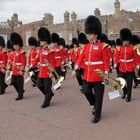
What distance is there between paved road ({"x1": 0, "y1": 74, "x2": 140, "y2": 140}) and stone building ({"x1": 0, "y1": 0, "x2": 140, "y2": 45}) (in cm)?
2362

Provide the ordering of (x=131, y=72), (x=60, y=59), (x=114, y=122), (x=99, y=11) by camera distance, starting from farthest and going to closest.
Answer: (x=99, y=11), (x=60, y=59), (x=131, y=72), (x=114, y=122)

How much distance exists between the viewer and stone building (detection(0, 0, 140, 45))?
112ft

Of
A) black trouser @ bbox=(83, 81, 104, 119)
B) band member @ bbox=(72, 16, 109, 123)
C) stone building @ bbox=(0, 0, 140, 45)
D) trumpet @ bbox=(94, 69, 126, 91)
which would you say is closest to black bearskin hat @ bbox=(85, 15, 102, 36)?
band member @ bbox=(72, 16, 109, 123)

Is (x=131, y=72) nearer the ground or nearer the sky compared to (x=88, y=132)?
nearer the sky

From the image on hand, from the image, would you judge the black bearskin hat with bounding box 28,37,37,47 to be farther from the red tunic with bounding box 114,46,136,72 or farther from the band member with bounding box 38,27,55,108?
the red tunic with bounding box 114,46,136,72

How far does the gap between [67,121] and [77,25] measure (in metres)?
33.0

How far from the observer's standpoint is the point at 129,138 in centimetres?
557

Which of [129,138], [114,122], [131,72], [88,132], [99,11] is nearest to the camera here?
[129,138]

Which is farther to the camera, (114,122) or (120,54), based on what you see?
(120,54)

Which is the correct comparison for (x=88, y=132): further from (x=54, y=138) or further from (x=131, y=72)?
(x=131, y=72)

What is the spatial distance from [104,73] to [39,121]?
62.5 inches

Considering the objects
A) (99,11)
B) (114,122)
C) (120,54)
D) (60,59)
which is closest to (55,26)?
(99,11)

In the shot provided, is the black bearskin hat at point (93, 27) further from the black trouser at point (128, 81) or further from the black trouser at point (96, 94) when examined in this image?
the black trouser at point (128, 81)

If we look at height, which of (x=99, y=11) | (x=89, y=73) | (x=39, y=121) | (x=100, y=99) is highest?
(x=99, y=11)
